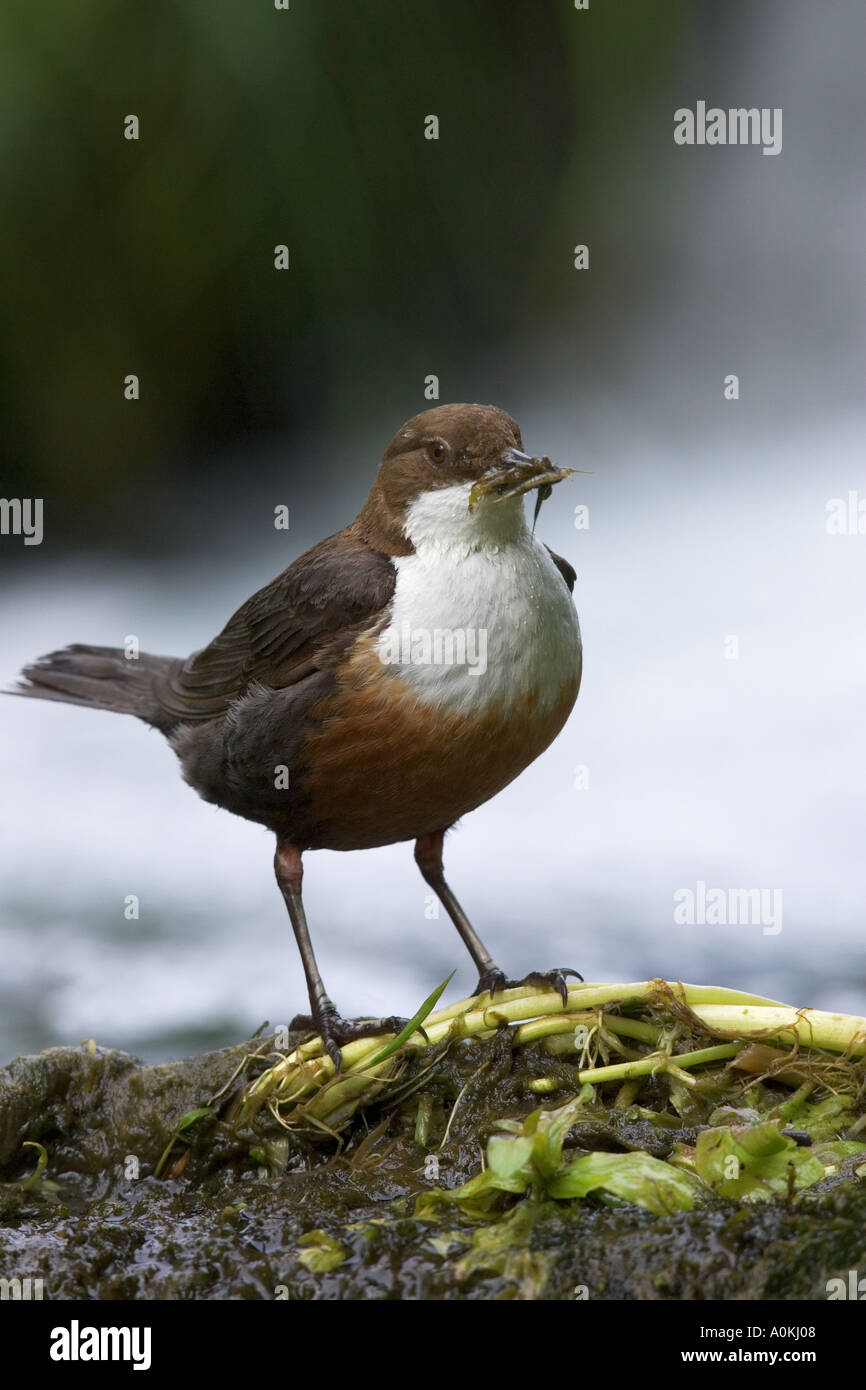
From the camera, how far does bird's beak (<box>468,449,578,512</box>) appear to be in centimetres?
281

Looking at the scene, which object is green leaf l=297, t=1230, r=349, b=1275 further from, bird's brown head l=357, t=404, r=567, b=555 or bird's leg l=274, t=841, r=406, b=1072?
bird's brown head l=357, t=404, r=567, b=555

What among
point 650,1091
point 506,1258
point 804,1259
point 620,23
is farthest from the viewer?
point 620,23

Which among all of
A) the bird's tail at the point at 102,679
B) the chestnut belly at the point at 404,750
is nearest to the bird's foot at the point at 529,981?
the chestnut belly at the point at 404,750

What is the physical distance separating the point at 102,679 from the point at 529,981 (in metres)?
1.91

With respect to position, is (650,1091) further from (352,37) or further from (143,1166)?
(352,37)

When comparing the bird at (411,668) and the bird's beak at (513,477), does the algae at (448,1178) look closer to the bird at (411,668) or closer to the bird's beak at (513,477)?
the bird at (411,668)

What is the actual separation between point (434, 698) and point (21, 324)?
2254 millimetres

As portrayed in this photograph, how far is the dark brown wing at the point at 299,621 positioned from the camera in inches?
123

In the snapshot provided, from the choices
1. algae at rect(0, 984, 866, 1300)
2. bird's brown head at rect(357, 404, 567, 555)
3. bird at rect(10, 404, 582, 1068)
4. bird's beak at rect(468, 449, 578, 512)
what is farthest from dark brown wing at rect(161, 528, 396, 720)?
algae at rect(0, 984, 866, 1300)

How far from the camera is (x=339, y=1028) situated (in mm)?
2914

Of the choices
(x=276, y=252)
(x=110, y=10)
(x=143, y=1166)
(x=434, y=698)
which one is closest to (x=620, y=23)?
(x=276, y=252)

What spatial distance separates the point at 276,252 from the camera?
4.15m

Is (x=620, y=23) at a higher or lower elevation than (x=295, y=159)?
higher

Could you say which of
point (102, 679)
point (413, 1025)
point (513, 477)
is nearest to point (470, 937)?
point (413, 1025)
